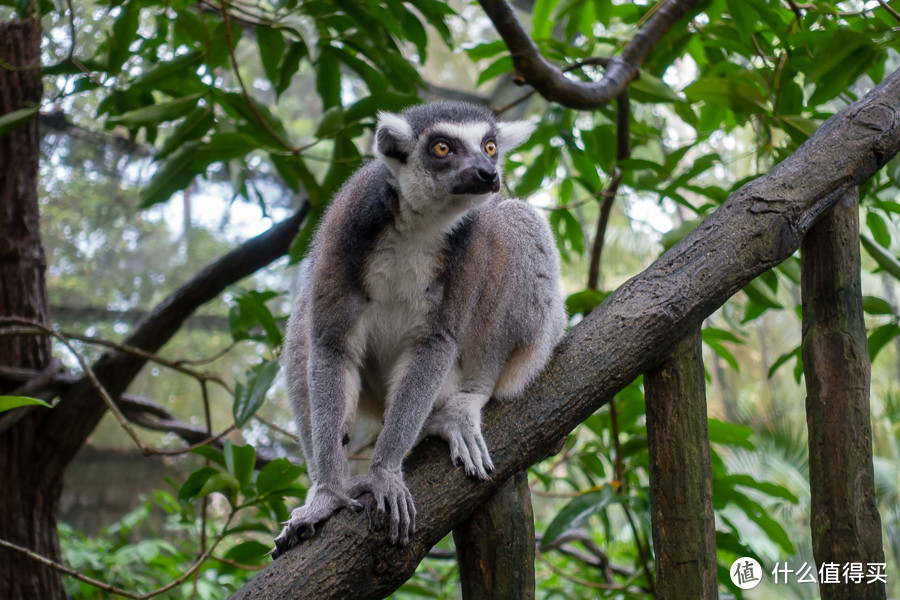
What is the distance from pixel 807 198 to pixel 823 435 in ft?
2.57

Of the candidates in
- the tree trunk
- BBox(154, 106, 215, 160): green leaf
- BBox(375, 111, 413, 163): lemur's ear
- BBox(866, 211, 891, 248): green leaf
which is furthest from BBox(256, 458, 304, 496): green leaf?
BBox(866, 211, 891, 248): green leaf

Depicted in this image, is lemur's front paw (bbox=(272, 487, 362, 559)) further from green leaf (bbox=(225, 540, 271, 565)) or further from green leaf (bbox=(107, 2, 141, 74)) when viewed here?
green leaf (bbox=(107, 2, 141, 74))

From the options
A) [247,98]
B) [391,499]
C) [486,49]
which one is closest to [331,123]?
[247,98]

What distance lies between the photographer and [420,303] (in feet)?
7.79

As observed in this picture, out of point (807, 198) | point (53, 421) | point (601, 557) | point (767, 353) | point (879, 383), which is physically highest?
point (767, 353)

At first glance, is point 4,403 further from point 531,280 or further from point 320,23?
point 320,23

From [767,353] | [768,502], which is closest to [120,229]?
[768,502]

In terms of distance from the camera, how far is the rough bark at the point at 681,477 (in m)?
2.22

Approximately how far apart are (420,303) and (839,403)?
141 centimetres

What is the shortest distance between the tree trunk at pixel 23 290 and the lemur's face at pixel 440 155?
89.2 inches

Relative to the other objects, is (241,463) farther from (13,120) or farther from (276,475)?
(13,120)

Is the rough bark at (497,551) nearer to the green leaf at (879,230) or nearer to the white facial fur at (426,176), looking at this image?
the white facial fur at (426,176)

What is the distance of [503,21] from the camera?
274 cm

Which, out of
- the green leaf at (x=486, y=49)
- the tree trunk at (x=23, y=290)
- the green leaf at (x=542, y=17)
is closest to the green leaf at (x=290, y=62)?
the green leaf at (x=486, y=49)
